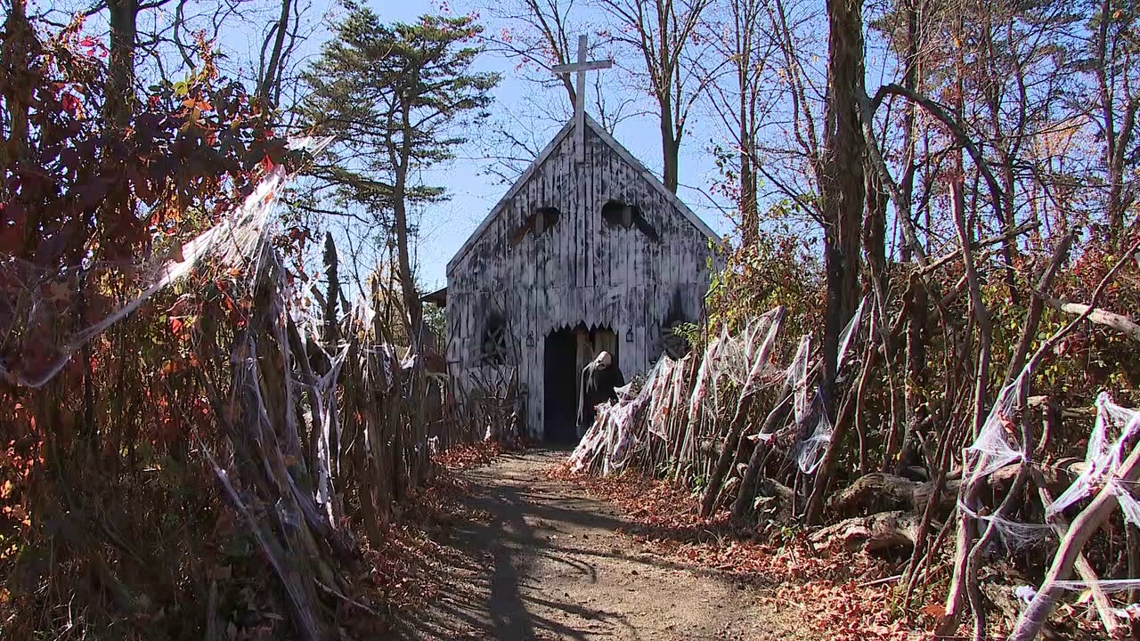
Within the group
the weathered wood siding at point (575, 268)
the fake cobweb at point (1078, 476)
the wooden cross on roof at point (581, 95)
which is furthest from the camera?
the wooden cross on roof at point (581, 95)

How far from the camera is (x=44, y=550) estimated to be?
3.83 metres

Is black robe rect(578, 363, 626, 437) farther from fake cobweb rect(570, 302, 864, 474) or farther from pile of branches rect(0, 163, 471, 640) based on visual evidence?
pile of branches rect(0, 163, 471, 640)

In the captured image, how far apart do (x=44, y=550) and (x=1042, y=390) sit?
537cm

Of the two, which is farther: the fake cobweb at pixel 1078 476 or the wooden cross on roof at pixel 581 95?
the wooden cross on roof at pixel 581 95

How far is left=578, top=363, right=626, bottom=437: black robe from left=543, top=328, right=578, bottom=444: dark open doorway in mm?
3813

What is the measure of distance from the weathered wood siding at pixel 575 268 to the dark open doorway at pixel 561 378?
3838 mm

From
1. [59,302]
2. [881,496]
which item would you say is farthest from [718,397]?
[59,302]

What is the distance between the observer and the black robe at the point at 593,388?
16.2 meters

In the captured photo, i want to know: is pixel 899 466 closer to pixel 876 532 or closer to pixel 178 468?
pixel 876 532

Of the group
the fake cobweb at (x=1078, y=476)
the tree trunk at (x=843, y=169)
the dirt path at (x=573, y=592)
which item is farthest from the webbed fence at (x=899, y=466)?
the dirt path at (x=573, y=592)

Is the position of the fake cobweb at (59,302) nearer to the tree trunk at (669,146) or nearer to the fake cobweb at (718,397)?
the fake cobweb at (718,397)

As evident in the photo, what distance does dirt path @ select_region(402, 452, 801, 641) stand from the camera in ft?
17.1

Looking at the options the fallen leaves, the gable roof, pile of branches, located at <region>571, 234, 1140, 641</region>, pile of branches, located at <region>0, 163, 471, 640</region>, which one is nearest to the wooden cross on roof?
the gable roof

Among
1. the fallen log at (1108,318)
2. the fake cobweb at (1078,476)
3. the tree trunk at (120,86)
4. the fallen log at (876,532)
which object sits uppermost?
the tree trunk at (120,86)
